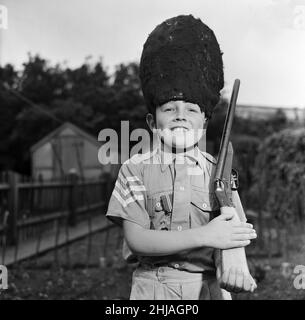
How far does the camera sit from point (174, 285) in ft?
5.58

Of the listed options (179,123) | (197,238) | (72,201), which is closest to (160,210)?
(197,238)

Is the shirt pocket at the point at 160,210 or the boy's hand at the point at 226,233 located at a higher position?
the shirt pocket at the point at 160,210

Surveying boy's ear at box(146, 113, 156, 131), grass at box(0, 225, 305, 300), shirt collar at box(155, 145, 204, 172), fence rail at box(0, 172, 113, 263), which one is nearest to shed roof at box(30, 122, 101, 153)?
fence rail at box(0, 172, 113, 263)

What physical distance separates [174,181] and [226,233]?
0.88 feet

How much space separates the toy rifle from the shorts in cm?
17

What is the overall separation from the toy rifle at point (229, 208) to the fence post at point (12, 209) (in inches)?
209

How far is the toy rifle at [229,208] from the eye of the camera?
1548 mm

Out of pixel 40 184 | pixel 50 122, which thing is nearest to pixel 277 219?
pixel 40 184

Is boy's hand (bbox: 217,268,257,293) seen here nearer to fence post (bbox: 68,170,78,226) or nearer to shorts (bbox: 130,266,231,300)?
shorts (bbox: 130,266,231,300)

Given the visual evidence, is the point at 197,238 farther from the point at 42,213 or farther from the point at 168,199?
the point at 42,213

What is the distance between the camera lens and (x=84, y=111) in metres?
9.91

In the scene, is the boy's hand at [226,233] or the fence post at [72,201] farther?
the fence post at [72,201]

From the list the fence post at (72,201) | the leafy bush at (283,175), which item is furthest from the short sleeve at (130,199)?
the fence post at (72,201)

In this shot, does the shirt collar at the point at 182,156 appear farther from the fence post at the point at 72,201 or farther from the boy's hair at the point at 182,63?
the fence post at the point at 72,201
